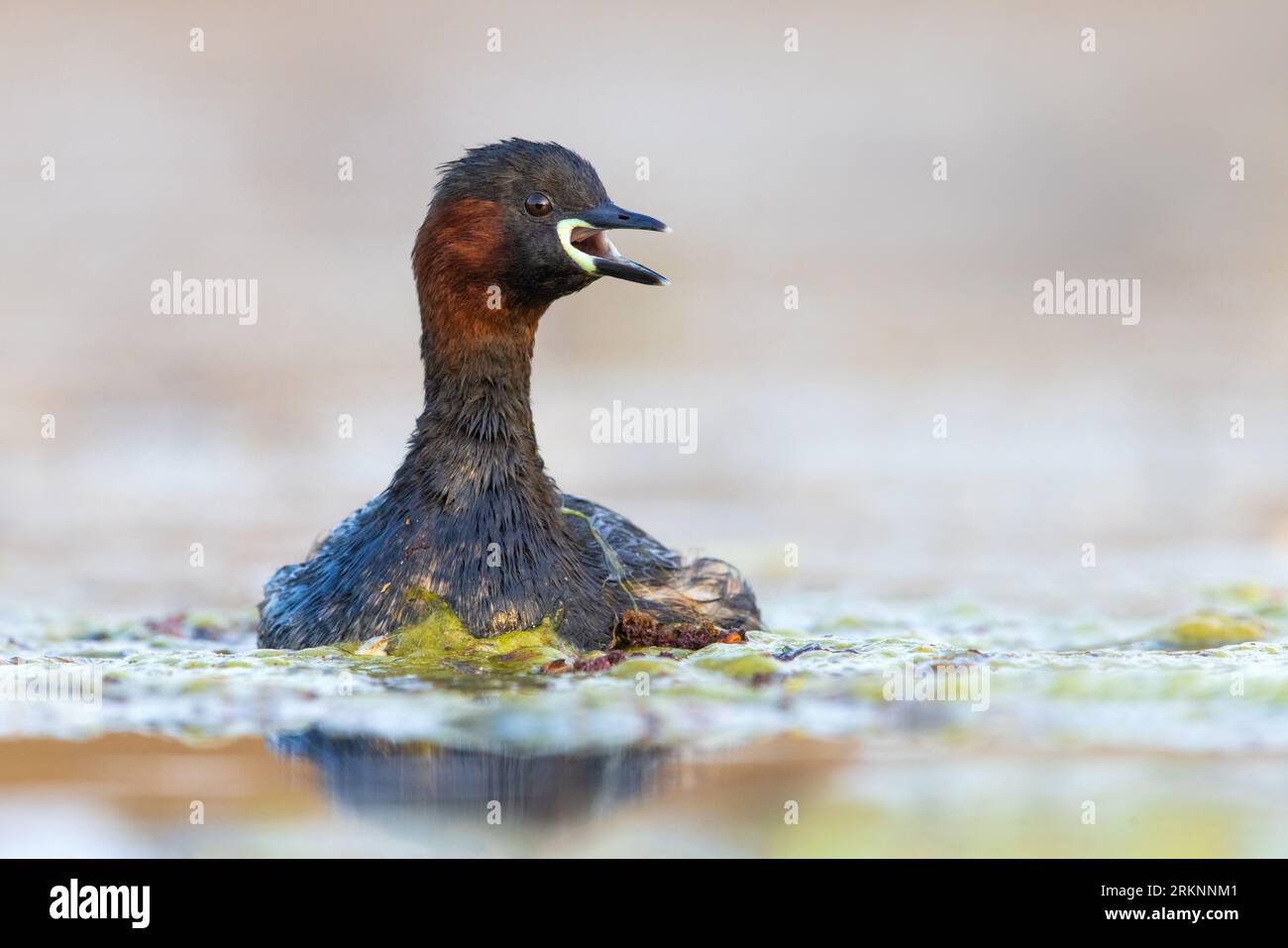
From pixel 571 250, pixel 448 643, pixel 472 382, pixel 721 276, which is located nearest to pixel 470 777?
pixel 448 643

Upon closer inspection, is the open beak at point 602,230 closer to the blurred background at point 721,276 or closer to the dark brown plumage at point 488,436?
the dark brown plumage at point 488,436

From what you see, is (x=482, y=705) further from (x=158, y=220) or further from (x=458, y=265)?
(x=158, y=220)

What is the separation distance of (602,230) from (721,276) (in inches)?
449

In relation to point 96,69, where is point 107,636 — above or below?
below

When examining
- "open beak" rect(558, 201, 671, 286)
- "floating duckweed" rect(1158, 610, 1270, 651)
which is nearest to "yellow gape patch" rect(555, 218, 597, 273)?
"open beak" rect(558, 201, 671, 286)

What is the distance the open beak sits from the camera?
9797 millimetres

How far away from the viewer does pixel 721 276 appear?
2138cm

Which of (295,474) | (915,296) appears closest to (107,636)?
(295,474)

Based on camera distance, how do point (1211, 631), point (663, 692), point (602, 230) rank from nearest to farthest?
point (663, 692) < point (602, 230) < point (1211, 631)

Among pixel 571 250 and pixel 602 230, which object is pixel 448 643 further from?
pixel 602 230

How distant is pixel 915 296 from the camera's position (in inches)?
826

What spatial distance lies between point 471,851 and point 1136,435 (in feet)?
39.1

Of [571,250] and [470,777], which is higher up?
[571,250]

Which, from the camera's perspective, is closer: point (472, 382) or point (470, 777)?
point (470, 777)
